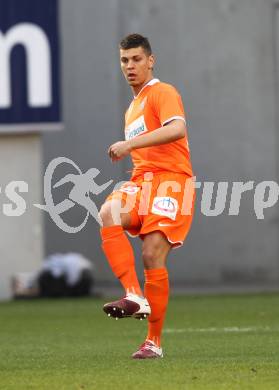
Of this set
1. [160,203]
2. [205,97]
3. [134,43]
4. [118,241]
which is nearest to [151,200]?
[160,203]

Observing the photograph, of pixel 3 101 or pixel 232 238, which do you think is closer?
pixel 3 101

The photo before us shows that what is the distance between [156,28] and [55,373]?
16.3m

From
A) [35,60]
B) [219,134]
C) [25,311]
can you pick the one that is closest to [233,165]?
[219,134]

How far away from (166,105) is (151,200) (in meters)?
0.59

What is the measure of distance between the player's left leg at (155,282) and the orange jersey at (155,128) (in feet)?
1.44

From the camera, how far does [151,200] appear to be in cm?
852

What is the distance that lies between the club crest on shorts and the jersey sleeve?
0.46 meters

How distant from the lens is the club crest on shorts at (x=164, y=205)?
8484mm

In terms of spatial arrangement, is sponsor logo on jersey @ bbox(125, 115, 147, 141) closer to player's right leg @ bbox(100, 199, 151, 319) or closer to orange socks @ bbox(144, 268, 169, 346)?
player's right leg @ bbox(100, 199, 151, 319)

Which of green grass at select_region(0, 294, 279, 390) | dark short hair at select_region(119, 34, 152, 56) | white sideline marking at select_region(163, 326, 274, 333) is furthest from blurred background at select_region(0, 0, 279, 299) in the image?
dark short hair at select_region(119, 34, 152, 56)

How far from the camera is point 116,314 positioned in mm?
8133

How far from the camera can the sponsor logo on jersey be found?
8656 mm

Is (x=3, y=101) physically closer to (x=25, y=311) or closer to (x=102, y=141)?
(x=25, y=311)

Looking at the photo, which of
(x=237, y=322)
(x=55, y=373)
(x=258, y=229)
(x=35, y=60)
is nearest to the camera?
(x=55, y=373)
